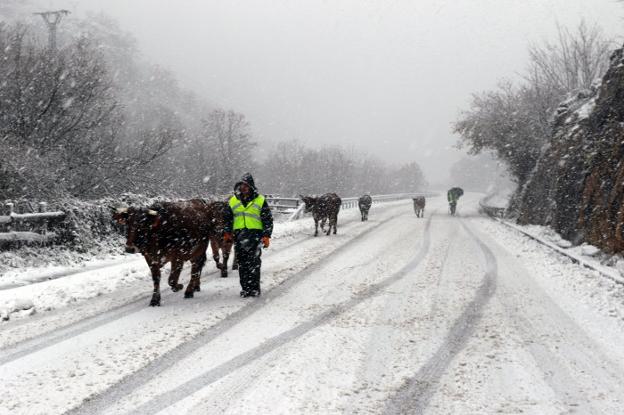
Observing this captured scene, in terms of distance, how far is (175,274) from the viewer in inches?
304

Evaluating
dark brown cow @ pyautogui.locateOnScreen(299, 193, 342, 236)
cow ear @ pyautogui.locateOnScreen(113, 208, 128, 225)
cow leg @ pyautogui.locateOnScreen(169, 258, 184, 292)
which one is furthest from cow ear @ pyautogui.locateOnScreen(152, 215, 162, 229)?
dark brown cow @ pyautogui.locateOnScreen(299, 193, 342, 236)

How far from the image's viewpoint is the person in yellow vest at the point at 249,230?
300 inches

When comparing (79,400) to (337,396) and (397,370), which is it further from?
(397,370)

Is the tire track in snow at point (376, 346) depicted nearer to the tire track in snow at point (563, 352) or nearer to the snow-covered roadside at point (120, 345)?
the tire track in snow at point (563, 352)

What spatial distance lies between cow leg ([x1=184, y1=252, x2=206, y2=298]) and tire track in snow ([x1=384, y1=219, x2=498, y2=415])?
13.2ft

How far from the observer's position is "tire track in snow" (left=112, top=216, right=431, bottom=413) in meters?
3.85

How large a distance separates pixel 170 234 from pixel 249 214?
50.2 inches

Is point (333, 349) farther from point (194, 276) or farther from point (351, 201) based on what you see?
Result: point (351, 201)

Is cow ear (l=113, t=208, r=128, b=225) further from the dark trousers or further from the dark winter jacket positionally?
the dark trousers

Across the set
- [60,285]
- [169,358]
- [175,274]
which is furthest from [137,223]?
[60,285]

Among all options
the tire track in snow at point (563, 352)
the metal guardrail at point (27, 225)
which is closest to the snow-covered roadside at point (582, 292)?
the tire track in snow at point (563, 352)

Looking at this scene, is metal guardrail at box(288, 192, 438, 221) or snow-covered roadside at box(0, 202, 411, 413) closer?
snow-covered roadside at box(0, 202, 411, 413)

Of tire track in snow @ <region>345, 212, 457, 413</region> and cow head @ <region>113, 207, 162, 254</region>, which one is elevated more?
cow head @ <region>113, 207, 162, 254</region>

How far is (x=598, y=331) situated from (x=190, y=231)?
5.96 meters
